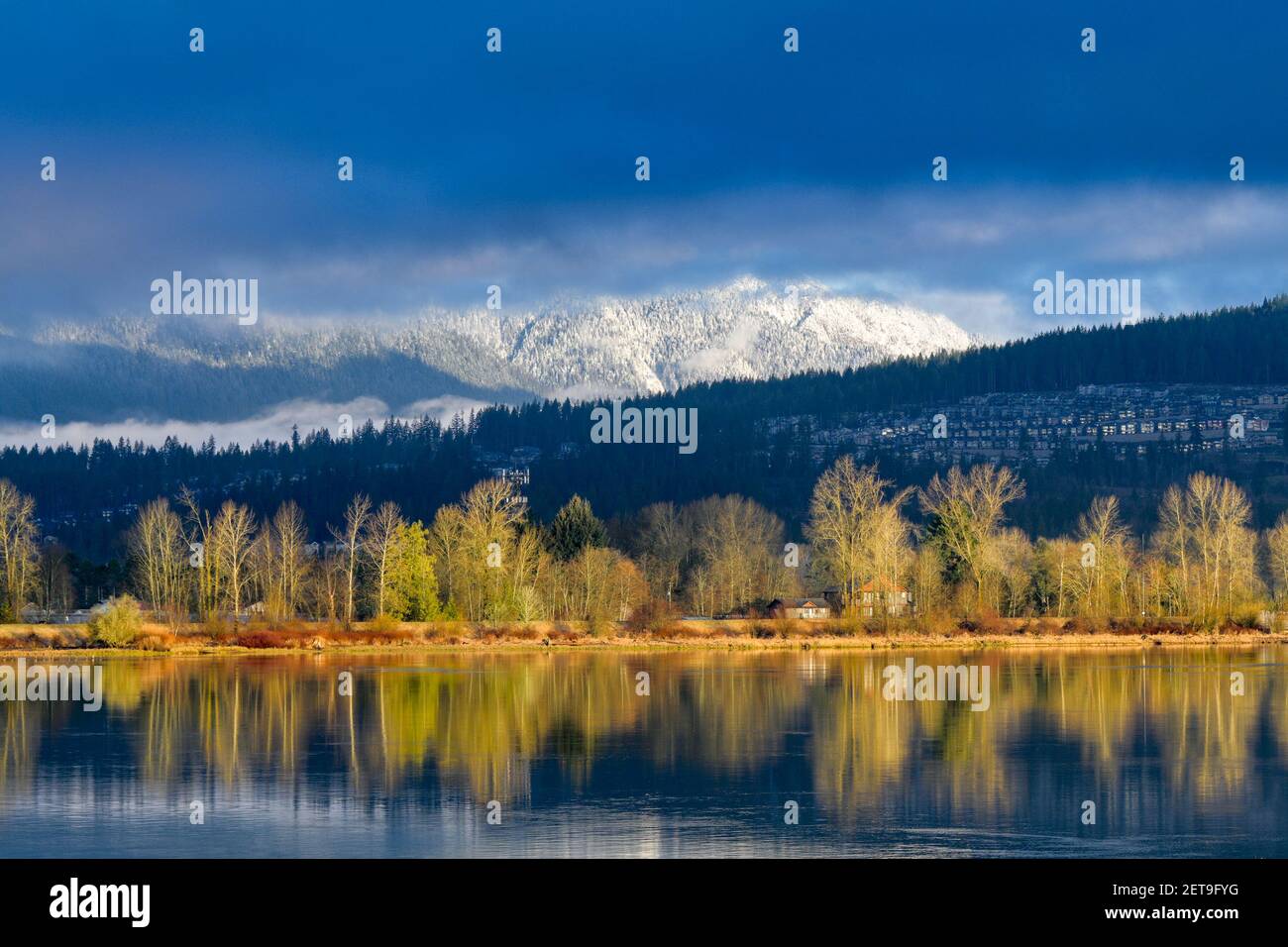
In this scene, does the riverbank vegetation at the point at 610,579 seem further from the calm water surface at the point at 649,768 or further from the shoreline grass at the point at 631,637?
the calm water surface at the point at 649,768

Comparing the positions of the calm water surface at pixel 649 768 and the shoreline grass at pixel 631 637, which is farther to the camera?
the shoreline grass at pixel 631 637

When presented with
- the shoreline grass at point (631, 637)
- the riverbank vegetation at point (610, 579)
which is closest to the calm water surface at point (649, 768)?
the shoreline grass at point (631, 637)

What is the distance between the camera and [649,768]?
4081cm

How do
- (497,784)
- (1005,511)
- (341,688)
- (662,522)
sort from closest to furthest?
(497,784) → (341,688) → (662,522) → (1005,511)

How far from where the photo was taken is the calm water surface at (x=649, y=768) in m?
31.4

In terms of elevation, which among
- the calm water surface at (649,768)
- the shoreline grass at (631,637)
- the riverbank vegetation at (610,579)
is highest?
the riverbank vegetation at (610,579)

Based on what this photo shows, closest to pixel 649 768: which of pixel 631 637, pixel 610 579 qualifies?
pixel 631 637

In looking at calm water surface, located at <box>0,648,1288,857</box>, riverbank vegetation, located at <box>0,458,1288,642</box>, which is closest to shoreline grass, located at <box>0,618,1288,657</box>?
riverbank vegetation, located at <box>0,458,1288,642</box>

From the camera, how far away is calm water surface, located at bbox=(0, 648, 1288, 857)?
1235 inches

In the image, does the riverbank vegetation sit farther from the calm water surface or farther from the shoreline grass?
the calm water surface
